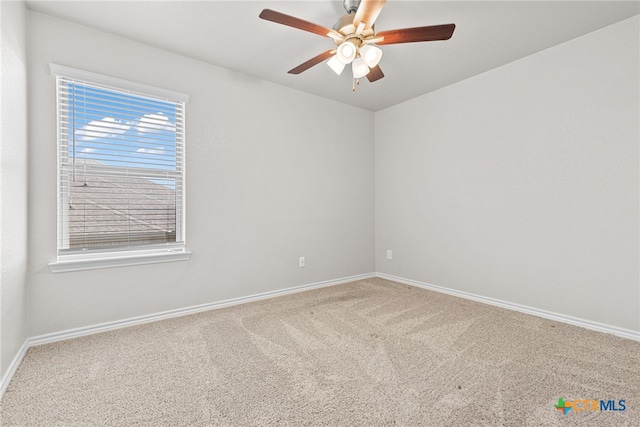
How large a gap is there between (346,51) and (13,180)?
88.9 inches

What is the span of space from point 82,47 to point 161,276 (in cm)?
198

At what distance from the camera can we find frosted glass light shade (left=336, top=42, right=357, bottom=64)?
75.1 inches

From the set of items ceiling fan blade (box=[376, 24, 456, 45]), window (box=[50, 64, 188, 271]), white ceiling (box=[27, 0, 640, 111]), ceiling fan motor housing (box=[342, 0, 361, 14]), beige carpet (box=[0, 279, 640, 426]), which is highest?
white ceiling (box=[27, 0, 640, 111])

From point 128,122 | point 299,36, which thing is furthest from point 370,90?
point 128,122

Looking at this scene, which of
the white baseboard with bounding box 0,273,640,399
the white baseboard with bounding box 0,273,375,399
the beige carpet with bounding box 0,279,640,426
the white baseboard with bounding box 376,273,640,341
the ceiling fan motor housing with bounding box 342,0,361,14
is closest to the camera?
the beige carpet with bounding box 0,279,640,426

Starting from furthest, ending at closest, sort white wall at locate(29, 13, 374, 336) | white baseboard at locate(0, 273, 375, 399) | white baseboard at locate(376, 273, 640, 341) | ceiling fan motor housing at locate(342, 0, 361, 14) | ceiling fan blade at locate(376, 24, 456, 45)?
white baseboard at locate(376, 273, 640, 341)
white wall at locate(29, 13, 374, 336)
ceiling fan motor housing at locate(342, 0, 361, 14)
white baseboard at locate(0, 273, 375, 399)
ceiling fan blade at locate(376, 24, 456, 45)

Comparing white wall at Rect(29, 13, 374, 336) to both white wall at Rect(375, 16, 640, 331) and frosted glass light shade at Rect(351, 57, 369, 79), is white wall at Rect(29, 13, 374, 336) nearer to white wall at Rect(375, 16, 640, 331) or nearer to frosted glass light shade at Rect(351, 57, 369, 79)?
white wall at Rect(375, 16, 640, 331)

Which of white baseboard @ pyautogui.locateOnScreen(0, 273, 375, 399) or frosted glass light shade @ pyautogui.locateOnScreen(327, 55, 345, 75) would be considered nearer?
white baseboard @ pyautogui.locateOnScreen(0, 273, 375, 399)

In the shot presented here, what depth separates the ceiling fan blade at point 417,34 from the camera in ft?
5.70

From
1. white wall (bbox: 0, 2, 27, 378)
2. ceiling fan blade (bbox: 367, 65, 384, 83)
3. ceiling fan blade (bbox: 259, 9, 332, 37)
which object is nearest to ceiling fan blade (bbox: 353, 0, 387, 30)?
ceiling fan blade (bbox: 259, 9, 332, 37)

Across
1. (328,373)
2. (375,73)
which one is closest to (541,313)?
(328,373)

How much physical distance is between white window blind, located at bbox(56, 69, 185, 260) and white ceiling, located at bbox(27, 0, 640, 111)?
53 cm

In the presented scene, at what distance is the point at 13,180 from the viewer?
182cm

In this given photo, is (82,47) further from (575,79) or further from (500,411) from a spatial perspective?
(575,79)
